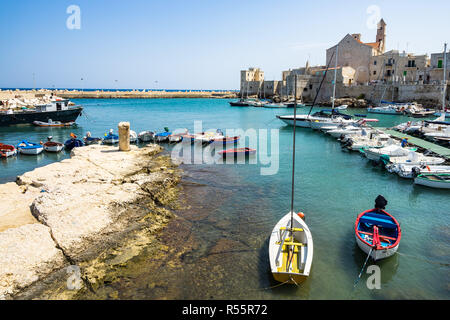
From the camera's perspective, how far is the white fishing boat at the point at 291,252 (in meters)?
7.71

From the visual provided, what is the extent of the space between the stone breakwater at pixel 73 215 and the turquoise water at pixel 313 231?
1752mm

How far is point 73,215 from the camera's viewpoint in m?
9.91

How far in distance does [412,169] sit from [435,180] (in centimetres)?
141

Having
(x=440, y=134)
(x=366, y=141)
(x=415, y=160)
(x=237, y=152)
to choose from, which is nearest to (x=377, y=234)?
(x=415, y=160)

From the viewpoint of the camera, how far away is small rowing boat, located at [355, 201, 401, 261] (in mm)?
8766

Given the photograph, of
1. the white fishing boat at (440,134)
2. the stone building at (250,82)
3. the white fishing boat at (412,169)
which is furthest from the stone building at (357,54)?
the white fishing boat at (412,169)

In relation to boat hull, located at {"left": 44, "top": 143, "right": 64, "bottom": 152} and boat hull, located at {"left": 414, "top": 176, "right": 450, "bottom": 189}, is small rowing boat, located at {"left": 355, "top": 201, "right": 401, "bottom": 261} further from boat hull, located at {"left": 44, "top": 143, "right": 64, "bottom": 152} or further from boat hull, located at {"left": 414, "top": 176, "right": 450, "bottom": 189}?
boat hull, located at {"left": 44, "top": 143, "right": 64, "bottom": 152}

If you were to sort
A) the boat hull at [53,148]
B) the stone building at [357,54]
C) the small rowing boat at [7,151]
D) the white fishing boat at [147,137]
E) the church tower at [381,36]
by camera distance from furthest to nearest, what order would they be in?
the church tower at [381,36] → the stone building at [357,54] → the white fishing boat at [147,137] → the boat hull at [53,148] → the small rowing boat at [7,151]

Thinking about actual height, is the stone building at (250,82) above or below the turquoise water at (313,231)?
above

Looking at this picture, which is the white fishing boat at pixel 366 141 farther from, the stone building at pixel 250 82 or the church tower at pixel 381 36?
the stone building at pixel 250 82

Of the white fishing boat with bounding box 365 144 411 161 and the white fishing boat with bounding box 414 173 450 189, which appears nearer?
the white fishing boat with bounding box 414 173 450 189

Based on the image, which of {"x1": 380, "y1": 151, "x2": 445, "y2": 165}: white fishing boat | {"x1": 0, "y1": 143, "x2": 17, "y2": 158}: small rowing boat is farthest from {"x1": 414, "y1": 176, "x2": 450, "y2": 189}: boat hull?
{"x1": 0, "y1": 143, "x2": 17, "y2": 158}: small rowing boat

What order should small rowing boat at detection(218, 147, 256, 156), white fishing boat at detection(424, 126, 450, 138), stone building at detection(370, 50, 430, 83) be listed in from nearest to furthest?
small rowing boat at detection(218, 147, 256, 156) < white fishing boat at detection(424, 126, 450, 138) < stone building at detection(370, 50, 430, 83)
